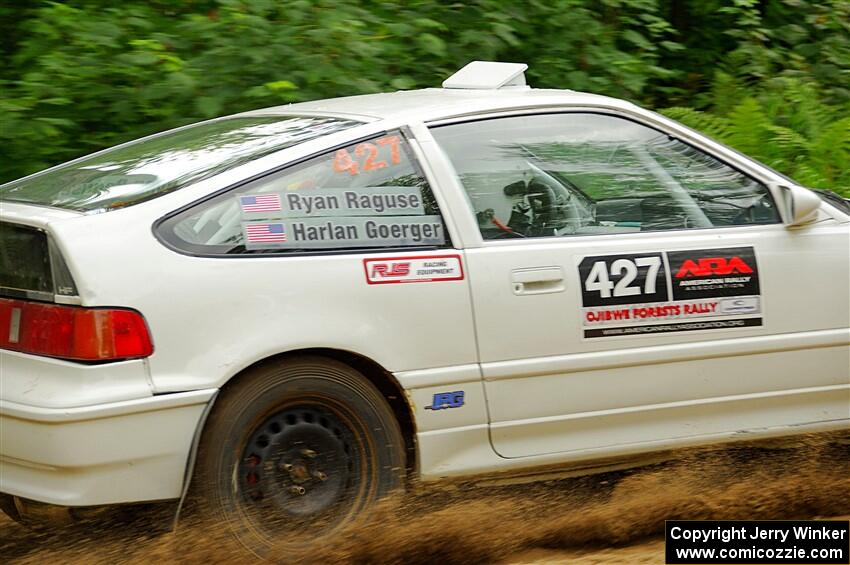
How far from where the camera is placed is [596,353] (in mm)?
3939

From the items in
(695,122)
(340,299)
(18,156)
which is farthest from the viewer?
(695,122)

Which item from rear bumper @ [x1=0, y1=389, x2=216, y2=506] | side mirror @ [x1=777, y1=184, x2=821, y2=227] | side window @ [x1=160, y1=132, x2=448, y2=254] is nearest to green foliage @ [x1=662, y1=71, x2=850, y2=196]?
side mirror @ [x1=777, y1=184, x2=821, y2=227]

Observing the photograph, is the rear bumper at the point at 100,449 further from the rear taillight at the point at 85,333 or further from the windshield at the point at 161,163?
the windshield at the point at 161,163

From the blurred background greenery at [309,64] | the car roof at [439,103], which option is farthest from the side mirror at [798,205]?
the blurred background greenery at [309,64]

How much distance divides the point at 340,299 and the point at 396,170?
0.54 meters

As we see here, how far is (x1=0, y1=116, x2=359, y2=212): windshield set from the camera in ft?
12.1

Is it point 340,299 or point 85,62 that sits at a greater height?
point 85,62

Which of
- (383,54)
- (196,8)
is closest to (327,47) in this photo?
(383,54)

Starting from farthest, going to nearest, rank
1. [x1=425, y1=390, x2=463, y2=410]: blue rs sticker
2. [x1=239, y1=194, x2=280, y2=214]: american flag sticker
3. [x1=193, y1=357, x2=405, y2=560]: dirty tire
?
[x1=425, y1=390, x2=463, y2=410]: blue rs sticker
[x1=239, y1=194, x2=280, y2=214]: american flag sticker
[x1=193, y1=357, x2=405, y2=560]: dirty tire

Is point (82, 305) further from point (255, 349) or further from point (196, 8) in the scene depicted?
point (196, 8)

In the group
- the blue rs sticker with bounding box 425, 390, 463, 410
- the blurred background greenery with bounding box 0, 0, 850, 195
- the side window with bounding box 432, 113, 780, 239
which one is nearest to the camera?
the blue rs sticker with bounding box 425, 390, 463, 410

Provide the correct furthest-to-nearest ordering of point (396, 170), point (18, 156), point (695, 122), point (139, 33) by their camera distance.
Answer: point (695, 122), point (139, 33), point (18, 156), point (396, 170)

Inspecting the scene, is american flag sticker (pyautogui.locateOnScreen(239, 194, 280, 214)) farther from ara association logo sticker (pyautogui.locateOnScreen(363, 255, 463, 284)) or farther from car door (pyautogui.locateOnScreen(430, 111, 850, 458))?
car door (pyautogui.locateOnScreen(430, 111, 850, 458))

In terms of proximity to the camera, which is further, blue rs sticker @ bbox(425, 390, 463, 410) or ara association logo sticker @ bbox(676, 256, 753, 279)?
ara association logo sticker @ bbox(676, 256, 753, 279)
